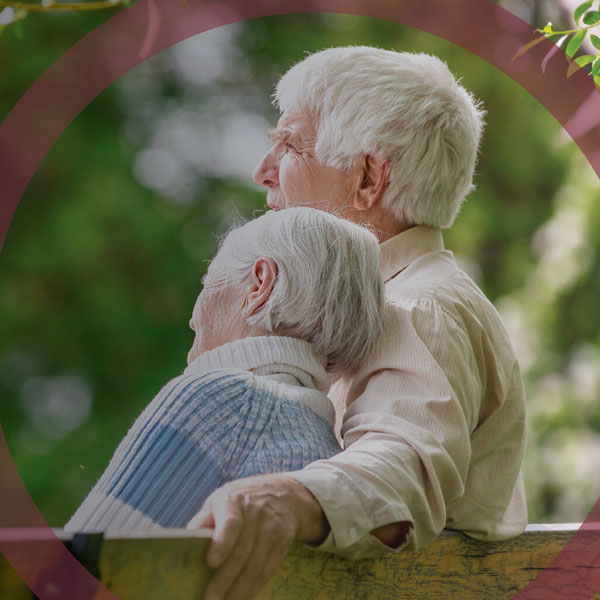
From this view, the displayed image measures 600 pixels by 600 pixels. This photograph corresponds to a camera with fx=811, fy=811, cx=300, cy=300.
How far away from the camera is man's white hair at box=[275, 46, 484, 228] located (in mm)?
1231

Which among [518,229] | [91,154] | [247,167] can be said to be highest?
[91,154]

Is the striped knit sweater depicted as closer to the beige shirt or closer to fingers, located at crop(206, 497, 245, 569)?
the beige shirt

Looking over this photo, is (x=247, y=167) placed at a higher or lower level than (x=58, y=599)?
higher

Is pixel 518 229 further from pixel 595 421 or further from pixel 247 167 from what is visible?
pixel 247 167

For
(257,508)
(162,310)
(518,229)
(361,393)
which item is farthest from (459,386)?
(518,229)

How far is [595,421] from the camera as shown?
4602mm

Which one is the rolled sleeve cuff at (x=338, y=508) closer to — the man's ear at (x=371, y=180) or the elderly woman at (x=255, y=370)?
the elderly woman at (x=255, y=370)

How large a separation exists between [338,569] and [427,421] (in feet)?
0.62

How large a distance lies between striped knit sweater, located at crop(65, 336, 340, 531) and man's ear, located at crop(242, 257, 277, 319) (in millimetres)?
90

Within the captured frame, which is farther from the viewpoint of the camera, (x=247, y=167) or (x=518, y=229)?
(x=518, y=229)

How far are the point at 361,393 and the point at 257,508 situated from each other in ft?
1.33

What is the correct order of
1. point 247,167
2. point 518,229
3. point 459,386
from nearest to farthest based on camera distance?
point 459,386 < point 247,167 < point 518,229

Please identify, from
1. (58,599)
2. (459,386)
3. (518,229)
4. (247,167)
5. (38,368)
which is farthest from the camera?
(518,229)

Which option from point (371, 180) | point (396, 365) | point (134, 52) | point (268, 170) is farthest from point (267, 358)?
point (134, 52)
